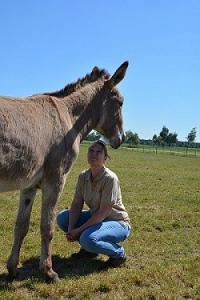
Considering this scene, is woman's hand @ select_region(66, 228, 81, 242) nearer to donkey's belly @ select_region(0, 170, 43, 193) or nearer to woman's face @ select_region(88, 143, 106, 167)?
woman's face @ select_region(88, 143, 106, 167)

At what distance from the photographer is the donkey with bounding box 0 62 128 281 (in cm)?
501

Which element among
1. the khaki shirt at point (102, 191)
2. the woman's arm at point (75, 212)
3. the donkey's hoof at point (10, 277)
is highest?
the khaki shirt at point (102, 191)

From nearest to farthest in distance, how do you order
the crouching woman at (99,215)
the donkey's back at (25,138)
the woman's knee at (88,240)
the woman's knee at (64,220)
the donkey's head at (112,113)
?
the donkey's back at (25,138) → the woman's knee at (88,240) → the crouching woman at (99,215) → the donkey's head at (112,113) → the woman's knee at (64,220)

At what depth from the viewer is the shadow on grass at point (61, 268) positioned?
5905 millimetres

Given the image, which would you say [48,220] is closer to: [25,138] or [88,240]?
[88,240]

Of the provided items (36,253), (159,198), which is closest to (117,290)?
(36,253)

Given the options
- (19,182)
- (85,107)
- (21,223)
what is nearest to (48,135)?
(19,182)

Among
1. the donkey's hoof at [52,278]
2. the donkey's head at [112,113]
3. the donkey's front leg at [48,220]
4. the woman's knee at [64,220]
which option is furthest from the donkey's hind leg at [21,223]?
the donkey's head at [112,113]

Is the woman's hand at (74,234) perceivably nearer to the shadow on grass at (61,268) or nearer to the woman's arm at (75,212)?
the woman's arm at (75,212)

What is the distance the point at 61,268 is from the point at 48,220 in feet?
3.51

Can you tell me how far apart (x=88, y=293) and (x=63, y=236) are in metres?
2.90

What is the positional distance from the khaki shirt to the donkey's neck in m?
0.71

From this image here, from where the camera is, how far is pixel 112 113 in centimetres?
681

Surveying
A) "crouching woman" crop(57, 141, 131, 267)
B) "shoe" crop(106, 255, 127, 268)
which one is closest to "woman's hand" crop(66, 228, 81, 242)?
"crouching woman" crop(57, 141, 131, 267)
